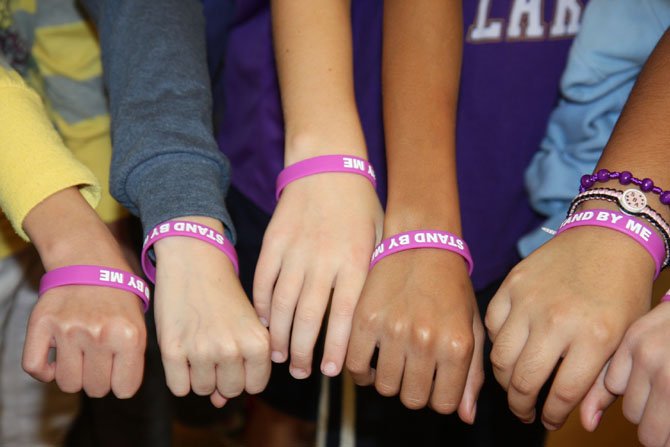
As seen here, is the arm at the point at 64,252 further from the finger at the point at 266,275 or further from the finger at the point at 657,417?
the finger at the point at 657,417

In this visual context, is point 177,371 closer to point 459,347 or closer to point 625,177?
point 459,347


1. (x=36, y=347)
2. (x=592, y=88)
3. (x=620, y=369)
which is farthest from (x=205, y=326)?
(x=592, y=88)

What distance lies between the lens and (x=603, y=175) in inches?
27.9

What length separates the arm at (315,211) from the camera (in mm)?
727

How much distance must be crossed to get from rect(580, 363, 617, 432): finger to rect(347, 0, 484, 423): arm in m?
0.11

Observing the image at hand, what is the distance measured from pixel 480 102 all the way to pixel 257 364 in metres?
0.44

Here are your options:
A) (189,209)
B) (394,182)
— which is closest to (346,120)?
(394,182)

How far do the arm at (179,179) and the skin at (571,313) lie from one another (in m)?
0.22

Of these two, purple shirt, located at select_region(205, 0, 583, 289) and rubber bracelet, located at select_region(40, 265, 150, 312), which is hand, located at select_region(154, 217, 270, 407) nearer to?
rubber bracelet, located at select_region(40, 265, 150, 312)

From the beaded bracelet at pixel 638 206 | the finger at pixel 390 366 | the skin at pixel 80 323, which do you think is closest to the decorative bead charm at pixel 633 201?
the beaded bracelet at pixel 638 206

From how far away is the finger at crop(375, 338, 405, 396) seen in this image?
0.68 metres

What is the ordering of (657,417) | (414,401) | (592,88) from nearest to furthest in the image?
Result: (657,417)
(414,401)
(592,88)

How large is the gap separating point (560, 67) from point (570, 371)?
0.44 m

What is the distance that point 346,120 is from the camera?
0.80 meters
